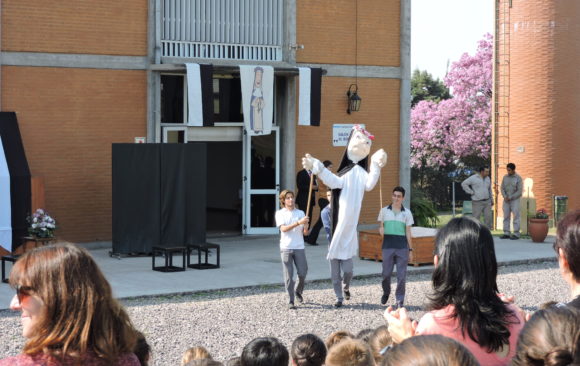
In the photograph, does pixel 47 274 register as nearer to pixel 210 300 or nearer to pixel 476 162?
pixel 210 300

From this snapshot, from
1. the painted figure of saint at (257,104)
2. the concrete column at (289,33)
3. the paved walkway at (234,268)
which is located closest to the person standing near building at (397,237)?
the paved walkway at (234,268)

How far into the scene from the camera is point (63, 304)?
11.8 feet

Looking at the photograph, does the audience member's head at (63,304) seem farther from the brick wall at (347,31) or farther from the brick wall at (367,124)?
the brick wall at (347,31)

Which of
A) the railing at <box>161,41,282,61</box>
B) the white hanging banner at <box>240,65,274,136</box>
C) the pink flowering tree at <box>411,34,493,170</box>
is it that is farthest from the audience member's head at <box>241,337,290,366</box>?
the pink flowering tree at <box>411,34,493,170</box>

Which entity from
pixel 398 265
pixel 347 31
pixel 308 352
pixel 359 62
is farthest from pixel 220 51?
pixel 308 352

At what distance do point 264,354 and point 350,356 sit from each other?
3.06 ft

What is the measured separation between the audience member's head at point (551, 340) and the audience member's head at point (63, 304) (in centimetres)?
155

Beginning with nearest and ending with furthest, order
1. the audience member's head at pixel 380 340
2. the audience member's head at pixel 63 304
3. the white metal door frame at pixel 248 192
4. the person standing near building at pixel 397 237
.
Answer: the audience member's head at pixel 63 304 → the audience member's head at pixel 380 340 → the person standing near building at pixel 397 237 → the white metal door frame at pixel 248 192

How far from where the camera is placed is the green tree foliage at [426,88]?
48.1 meters

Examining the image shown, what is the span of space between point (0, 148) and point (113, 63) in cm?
332

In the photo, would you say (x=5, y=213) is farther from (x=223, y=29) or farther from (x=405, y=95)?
(x=405, y=95)

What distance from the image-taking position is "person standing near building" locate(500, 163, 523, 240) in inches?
920

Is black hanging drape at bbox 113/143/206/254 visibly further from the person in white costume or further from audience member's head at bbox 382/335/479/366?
audience member's head at bbox 382/335/479/366

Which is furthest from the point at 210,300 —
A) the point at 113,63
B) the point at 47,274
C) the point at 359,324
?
the point at 47,274
